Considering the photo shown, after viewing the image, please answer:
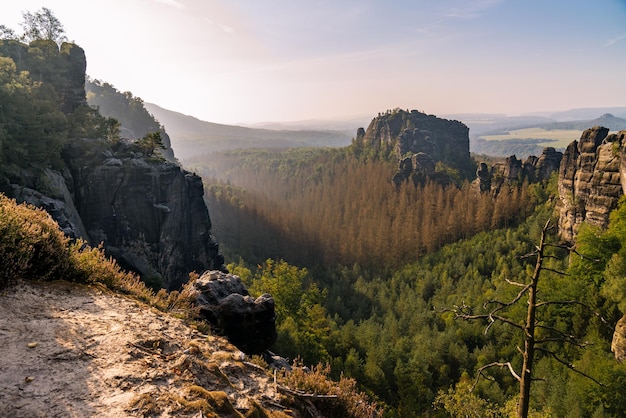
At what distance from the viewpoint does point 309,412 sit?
28.1 feet

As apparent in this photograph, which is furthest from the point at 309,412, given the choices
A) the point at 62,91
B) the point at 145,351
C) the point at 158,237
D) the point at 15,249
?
the point at 62,91

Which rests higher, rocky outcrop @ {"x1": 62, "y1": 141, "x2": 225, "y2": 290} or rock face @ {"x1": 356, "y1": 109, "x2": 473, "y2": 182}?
rock face @ {"x1": 356, "y1": 109, "x2": 473, "y2": 182}

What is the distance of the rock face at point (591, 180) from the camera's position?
4902 centimetres

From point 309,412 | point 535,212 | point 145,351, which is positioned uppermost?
point 145,351

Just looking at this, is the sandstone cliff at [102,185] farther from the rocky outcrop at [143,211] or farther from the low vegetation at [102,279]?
the low vegetation at [102,279]

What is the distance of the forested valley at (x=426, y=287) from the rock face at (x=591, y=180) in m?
4.56

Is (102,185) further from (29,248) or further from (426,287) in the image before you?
(426,287)

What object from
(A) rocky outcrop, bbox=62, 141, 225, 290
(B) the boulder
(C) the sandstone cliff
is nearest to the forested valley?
(B) the boulder

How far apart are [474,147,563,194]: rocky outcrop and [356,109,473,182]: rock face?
140ft

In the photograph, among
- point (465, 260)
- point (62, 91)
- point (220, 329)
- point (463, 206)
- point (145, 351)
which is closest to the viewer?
point (145, 351)

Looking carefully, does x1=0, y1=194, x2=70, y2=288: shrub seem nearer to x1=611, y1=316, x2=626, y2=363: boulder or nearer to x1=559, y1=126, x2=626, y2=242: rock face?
x1=611, y1=316, x2=626, y2=363: boulder

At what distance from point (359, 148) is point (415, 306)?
392 feet

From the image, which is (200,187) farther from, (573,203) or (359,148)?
(359,148)

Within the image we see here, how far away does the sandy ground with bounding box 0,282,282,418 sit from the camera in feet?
21.7
